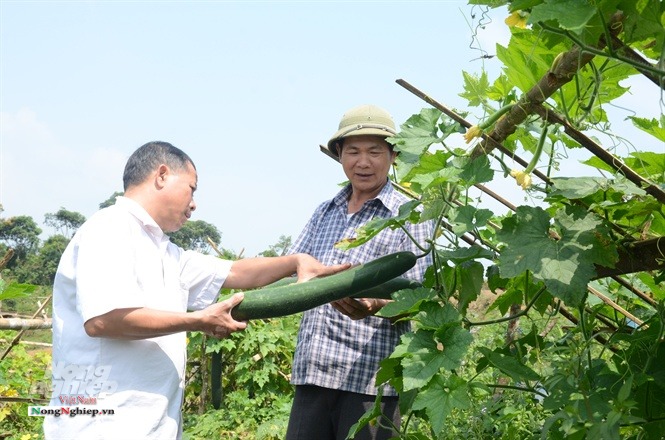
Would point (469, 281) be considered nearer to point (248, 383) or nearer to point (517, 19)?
point (517, 19)

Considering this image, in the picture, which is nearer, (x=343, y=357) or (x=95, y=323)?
(x=95, y=323)

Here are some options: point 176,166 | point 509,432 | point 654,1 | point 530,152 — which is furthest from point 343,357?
point 654,1

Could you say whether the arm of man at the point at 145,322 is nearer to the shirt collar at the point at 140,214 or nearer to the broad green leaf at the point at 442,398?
the shirt collar at the point at 140,214

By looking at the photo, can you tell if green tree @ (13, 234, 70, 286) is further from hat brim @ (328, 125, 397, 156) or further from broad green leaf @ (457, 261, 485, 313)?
broad green leaf @ (457, 261, 485, 313)

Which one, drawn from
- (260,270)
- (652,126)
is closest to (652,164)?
(652,126)

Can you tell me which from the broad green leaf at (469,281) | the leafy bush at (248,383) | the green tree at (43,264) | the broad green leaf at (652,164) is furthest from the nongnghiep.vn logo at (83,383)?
the green tree at (43,264)

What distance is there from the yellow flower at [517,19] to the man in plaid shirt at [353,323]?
1.11m

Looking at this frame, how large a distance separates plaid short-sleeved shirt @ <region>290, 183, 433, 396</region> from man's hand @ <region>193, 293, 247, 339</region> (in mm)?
659

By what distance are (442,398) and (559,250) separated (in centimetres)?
40

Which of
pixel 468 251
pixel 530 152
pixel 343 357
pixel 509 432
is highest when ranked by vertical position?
pixel 530 152

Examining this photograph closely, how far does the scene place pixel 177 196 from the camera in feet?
7.85

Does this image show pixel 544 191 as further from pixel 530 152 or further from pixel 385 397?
pixel 385 397

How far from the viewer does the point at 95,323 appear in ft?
6.80

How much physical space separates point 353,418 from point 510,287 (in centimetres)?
80
